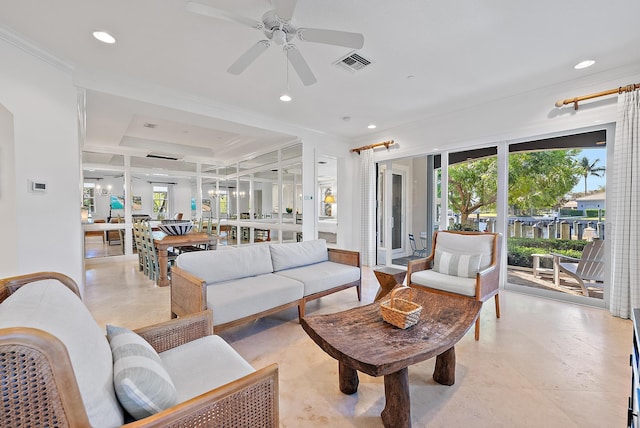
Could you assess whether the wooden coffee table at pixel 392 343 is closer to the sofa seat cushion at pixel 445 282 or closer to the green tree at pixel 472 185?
the sofa seat cushion at pixel 445 282

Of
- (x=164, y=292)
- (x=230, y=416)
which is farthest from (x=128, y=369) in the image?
(x=164, y=292)

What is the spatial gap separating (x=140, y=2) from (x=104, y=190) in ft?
36.3

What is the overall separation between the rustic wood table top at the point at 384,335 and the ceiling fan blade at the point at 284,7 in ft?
6.65

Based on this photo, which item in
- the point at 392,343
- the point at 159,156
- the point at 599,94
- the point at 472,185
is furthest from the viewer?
the point at 159,156

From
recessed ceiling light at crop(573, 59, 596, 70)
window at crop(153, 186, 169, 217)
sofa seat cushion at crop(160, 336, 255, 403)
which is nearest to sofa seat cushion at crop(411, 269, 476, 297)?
sofa seat cushion at crop(160, 336, 255, 403)

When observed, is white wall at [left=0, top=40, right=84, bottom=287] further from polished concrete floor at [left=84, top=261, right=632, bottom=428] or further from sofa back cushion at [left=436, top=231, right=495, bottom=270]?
sofa back cushion at [left=436, top=231, right=495, bottom=270]

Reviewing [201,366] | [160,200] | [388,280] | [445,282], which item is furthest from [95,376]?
[160,200]

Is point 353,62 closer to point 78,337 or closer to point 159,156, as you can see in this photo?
point 78,337

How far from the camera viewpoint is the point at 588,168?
346 cm

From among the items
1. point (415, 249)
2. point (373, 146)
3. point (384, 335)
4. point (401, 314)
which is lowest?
point (415, 249)

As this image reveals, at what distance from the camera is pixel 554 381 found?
193 cm

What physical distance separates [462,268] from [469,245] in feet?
1.04

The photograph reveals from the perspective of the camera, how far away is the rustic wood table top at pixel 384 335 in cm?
141

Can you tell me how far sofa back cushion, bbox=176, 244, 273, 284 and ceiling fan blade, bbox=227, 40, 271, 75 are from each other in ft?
5.59
